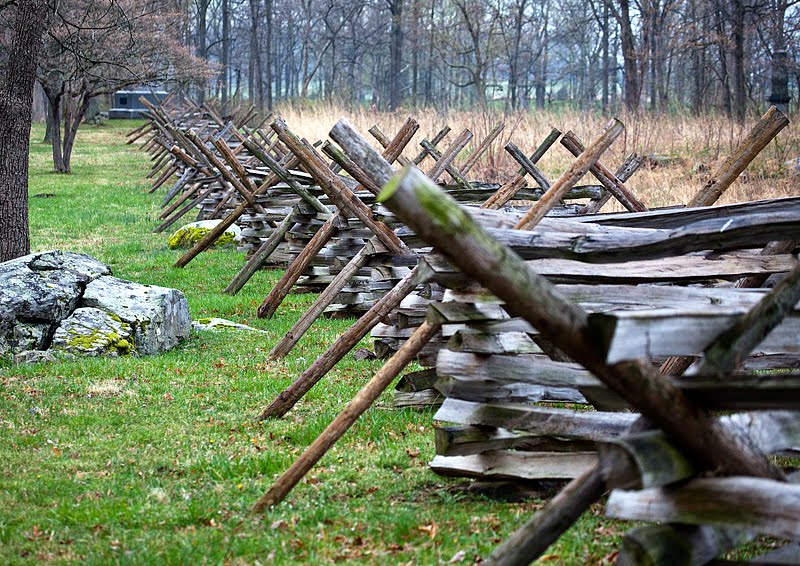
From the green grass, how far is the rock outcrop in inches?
11.4

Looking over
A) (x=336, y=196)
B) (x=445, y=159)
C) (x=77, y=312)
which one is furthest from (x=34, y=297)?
(x=445, y=159)

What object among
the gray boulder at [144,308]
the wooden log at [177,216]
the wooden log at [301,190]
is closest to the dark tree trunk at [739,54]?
the wooden log at [177,216]

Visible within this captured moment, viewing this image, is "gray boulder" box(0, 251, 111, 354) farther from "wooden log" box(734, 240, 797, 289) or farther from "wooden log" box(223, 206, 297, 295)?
"wooden log" box(734, 240, 797, 289)

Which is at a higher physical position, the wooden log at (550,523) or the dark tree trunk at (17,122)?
the dark tree trunk at (17,122)

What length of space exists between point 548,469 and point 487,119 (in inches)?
604

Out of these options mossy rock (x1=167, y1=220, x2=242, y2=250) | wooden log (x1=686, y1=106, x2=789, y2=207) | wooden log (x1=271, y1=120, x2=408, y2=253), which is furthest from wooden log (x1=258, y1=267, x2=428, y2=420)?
mossy rock (x1=167, y1=220, x2=242, y2=250)

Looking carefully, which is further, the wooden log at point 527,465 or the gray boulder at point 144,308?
the gray boulder at point 144,308

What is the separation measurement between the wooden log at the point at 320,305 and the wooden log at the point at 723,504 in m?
4.62

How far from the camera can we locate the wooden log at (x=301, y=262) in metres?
8.39

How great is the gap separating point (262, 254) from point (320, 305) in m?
3.15

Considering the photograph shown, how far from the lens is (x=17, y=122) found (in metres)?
10.6

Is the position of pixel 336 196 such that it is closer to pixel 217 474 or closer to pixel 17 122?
pixel 217 474

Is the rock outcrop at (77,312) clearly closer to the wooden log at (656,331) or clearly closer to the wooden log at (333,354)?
the wooden log at (333,354)

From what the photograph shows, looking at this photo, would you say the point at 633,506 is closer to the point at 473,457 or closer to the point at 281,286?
the point at 473,457
